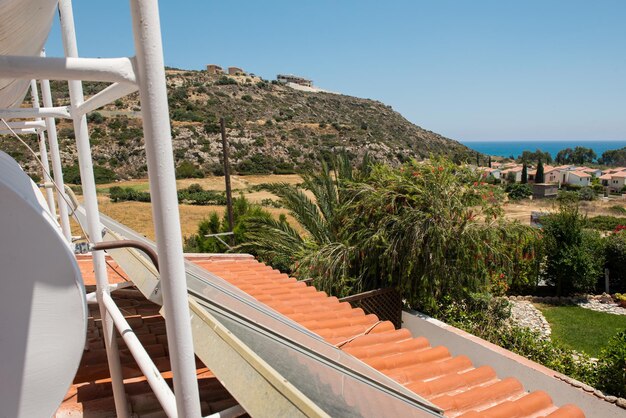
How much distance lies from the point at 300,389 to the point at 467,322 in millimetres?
8490

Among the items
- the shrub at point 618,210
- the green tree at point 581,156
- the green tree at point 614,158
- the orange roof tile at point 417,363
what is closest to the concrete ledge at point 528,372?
the orange roof tile at point 417,363

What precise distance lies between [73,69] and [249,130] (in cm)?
4735

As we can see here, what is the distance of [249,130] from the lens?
47406mm

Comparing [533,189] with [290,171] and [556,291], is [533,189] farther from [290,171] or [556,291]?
[556,291]

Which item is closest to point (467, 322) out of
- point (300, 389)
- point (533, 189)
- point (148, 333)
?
point (148, 333)

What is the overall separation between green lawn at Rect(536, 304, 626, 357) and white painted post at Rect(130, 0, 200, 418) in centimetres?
1108

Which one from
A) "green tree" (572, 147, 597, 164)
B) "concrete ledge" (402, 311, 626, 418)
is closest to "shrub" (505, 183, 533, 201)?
"concrete ledge" (402, 311, 626, 418)

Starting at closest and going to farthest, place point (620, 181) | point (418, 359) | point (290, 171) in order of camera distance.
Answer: point (418, 359)
point (290, 171)
point (620, 181)

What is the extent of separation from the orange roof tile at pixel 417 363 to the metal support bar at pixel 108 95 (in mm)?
2487

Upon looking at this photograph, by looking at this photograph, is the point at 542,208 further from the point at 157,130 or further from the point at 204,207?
the point at 157,130

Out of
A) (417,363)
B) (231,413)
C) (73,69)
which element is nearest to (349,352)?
(417,363)

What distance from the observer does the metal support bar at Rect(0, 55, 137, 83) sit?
1.01 metres

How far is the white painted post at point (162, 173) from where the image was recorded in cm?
105

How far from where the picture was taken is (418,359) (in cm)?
376
